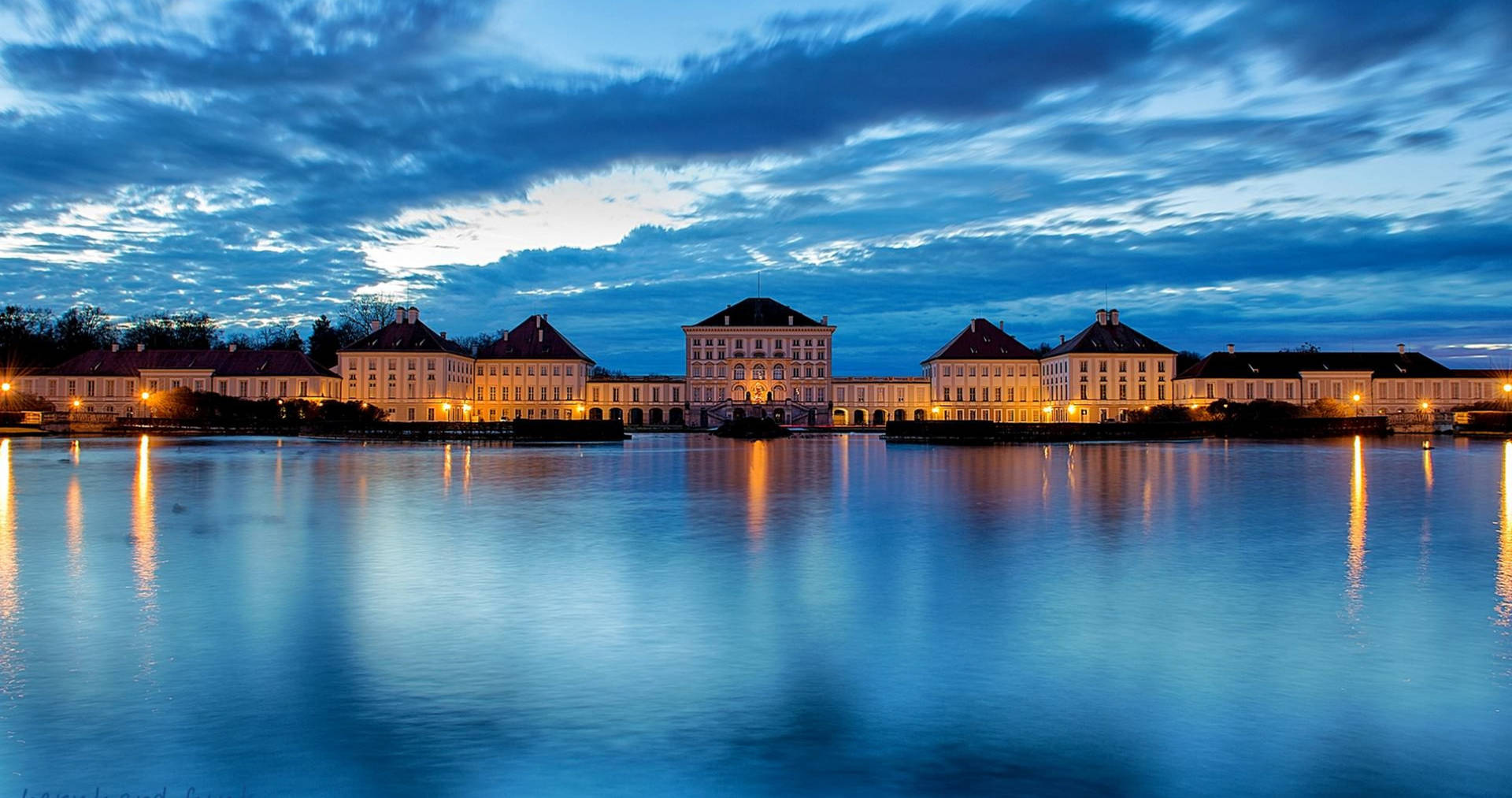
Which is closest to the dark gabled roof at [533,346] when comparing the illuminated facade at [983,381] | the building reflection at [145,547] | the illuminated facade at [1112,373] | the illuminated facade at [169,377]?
the illuminated facade at [169,377]

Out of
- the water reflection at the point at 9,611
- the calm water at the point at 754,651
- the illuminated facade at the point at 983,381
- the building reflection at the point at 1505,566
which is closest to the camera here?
the calm water at the point at 754,651

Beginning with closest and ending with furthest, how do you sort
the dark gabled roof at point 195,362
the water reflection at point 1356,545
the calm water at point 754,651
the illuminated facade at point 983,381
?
1. the calm water at point 754,651
2. the water reflection at point 1356,545
3. the dark gabled roof at point 195,362
4. the illuminated facade at point 983,381

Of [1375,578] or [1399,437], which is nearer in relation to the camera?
[1375,578]

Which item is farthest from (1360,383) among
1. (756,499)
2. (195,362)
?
(195,362)

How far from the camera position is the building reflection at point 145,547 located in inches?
421

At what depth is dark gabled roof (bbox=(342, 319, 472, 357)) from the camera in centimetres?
9262

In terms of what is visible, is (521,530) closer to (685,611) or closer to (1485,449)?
(685,611)

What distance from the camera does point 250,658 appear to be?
838 centimetres

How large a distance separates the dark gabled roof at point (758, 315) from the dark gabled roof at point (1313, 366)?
3421cm

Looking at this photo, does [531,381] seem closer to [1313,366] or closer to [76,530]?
[1313,366]

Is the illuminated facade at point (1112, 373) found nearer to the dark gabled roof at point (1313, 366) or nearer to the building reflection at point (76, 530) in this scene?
the dark gabled roof at point (1313, 366)

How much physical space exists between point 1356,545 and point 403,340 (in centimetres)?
8670

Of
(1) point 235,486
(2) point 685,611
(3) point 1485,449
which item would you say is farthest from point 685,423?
(2) point 685,611

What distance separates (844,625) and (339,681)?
13.5 feet
